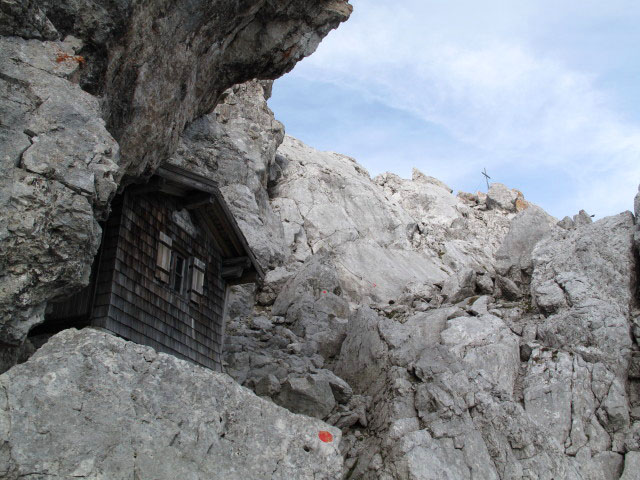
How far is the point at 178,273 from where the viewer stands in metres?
18.8

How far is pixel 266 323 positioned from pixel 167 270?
8888 millimetres

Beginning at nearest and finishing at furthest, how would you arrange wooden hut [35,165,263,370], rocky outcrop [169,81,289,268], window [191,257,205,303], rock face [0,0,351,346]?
rock face [0,0,351,346], wooden hut [35,165,263,370], window [191,257,205,303], rocky outcrop [169,81,289,268]

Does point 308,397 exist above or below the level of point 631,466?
above

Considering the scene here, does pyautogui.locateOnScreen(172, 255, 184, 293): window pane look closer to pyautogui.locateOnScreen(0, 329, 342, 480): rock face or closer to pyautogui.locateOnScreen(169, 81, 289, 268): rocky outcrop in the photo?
pyautogui.locateOnScreen(0, 329, 342, 480): rock face

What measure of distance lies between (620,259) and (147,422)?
22778mm

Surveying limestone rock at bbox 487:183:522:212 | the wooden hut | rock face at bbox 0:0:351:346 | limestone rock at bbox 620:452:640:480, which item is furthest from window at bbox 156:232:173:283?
limestone rock at bbox 487:183:522:212

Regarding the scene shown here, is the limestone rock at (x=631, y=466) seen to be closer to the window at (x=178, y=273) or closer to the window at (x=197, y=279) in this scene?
the window at (x=197, y=279)

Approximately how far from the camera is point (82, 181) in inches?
490

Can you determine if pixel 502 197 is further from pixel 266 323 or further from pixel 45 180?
pixel 45 180

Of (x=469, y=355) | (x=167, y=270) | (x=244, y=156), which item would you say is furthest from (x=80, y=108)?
(x=244, y=156)

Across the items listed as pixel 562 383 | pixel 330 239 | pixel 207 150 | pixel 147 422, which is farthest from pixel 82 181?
pixel 330 239

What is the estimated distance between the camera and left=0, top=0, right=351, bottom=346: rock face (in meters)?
11.6

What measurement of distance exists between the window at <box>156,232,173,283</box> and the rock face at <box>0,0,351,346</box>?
2247 millimetres

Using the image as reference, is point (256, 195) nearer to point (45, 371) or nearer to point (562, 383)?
point (562, 383)
